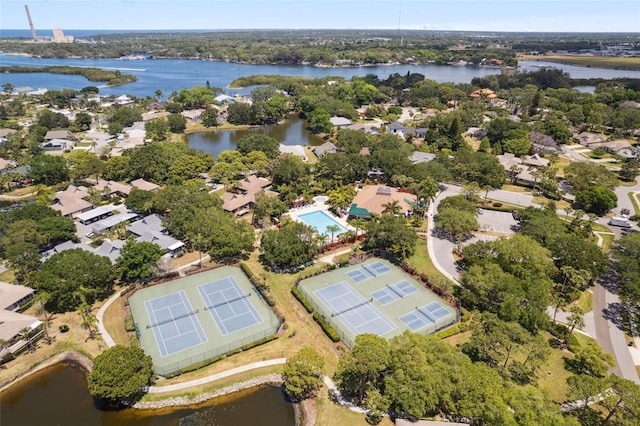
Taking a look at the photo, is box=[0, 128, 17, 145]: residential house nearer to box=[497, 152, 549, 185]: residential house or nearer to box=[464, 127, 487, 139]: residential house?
box=[497, 152, 549, 185]: residential house

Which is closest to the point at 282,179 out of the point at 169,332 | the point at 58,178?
the point at 169,332

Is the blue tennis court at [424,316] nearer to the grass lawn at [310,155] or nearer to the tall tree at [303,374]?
the tall tree at [303,374]

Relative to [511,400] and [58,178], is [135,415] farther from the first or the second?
[58,178]

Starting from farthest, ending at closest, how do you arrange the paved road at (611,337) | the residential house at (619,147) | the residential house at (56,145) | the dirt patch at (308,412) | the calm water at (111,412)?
the residential house at (619,147) < the residential house at (56,145) < the paved road at (611,337) < the calm water at (111,412) < the dirt patch at (308,412)

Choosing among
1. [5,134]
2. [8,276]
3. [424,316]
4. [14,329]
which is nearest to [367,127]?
[424,316]

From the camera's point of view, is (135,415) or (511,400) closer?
(511,400)

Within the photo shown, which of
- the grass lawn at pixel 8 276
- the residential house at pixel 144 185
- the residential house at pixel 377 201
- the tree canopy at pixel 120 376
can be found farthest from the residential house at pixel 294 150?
the tree canopy at pixel 120 376
